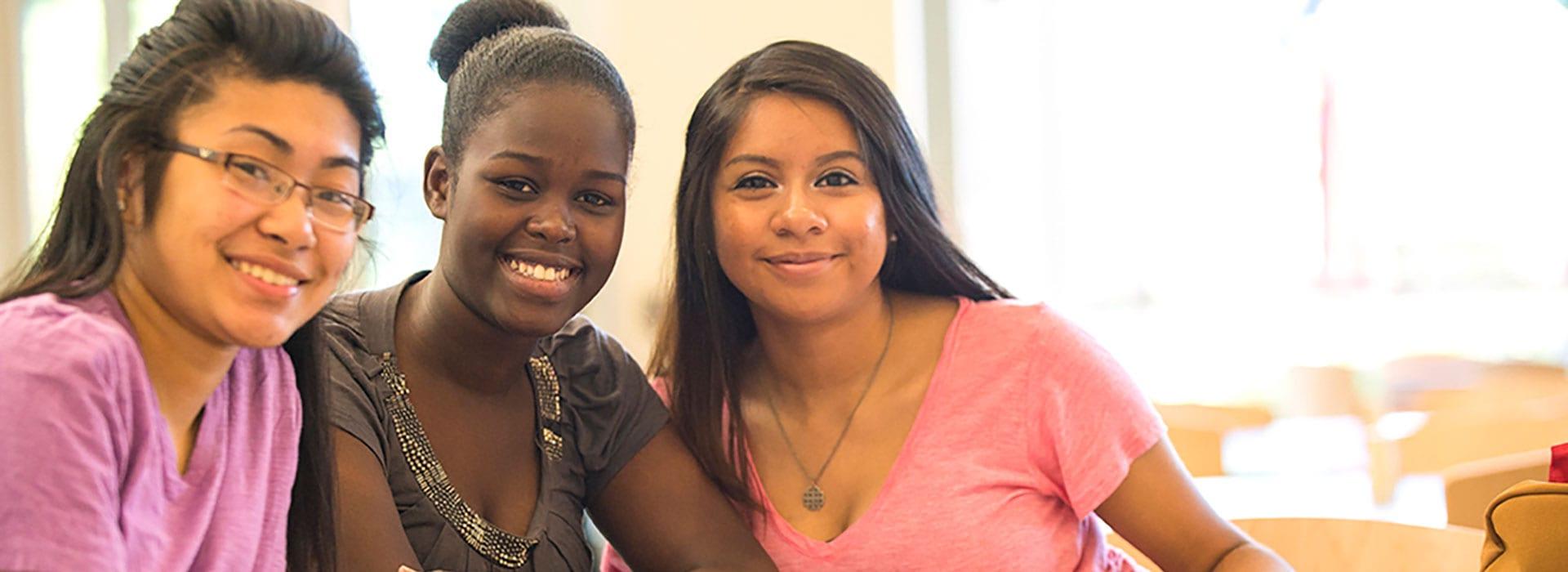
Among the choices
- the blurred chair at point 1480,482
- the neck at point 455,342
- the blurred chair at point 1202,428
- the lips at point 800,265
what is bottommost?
the blurred chair at point 1202,428

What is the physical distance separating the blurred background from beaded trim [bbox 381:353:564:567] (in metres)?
3.17

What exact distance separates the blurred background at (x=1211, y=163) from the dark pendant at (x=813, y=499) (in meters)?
2.96

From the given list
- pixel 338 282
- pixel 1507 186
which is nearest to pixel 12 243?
pixel 338 282

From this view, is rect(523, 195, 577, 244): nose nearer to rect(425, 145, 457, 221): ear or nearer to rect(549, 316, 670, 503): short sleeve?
rect(425, 145, 457, 221): ear

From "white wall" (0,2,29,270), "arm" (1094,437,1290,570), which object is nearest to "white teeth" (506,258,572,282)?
"arm" (1094,437,1290,570)

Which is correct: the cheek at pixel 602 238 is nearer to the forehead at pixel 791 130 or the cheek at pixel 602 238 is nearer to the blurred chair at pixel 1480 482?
the forehead at pixel 791 130

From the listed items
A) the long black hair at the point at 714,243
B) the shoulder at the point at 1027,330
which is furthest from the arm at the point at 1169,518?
the long black hair at the point at 714,243

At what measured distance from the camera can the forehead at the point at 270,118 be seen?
1.39 m

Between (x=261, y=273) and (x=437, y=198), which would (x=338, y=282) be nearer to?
(x=261, y=273)

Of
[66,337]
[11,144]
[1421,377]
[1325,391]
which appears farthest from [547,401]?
[1421,377]

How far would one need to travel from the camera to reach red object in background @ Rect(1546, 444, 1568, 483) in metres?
1.63

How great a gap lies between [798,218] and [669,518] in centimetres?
43

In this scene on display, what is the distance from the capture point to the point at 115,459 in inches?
52.2

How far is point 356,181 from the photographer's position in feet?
4.93
